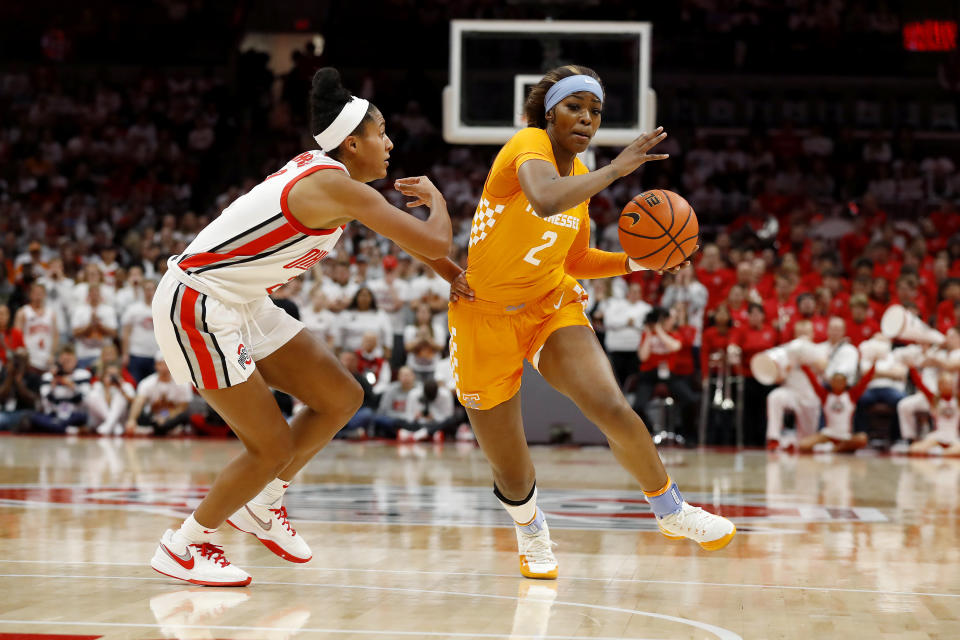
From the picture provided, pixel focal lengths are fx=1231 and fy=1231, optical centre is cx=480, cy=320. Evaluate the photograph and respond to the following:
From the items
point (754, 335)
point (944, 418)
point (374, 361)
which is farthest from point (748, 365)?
point (374, 361)

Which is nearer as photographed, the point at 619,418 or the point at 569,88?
the point at 619,418

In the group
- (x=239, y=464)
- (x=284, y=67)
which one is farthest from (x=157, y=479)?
(x=284, y=67)

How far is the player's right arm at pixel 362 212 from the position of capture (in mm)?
4254

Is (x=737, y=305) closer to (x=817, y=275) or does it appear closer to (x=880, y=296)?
(x=880, y=296)

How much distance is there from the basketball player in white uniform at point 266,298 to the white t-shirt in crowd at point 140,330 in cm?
947

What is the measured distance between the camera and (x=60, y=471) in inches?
357

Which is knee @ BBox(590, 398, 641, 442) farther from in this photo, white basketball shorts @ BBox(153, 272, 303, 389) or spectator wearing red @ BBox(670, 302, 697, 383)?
spectator wearing red @ BBox(670, 302, 697, 383)

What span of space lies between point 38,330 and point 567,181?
10858 millimetres

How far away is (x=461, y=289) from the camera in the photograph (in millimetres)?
4977

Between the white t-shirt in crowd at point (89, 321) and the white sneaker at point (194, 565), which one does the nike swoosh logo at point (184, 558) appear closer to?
the white sneaker at point (194, 565)

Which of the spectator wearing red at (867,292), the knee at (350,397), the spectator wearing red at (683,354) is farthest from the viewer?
the spectator wearing red at (867,292)

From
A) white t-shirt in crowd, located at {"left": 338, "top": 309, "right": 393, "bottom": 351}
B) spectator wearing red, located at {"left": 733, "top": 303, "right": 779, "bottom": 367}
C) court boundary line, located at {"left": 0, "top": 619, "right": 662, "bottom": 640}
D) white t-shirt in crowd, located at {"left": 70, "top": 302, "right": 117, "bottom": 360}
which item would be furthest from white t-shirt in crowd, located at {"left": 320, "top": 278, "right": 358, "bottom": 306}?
court boundary line, located at {"left": 0, "top": 619, "right": 662, "bottom": 640}

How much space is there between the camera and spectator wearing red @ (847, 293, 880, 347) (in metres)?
12.8

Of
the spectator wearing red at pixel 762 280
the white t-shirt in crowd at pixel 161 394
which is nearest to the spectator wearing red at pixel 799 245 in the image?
the spectator wearing red at pixel 762 280
